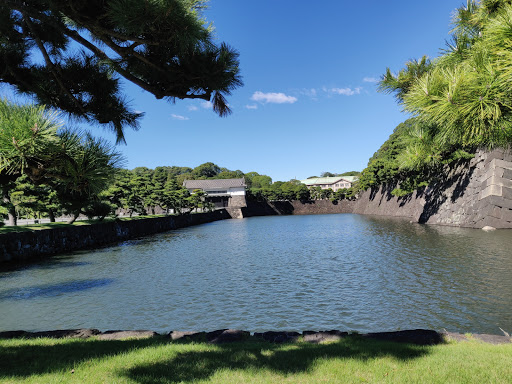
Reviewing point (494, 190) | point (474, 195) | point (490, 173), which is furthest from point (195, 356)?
point (474, 195)

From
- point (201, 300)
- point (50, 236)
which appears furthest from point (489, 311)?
point (50, 236)

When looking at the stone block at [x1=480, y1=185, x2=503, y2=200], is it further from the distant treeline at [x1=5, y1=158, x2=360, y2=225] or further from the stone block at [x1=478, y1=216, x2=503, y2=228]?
the distant treeline at [x1=5, y1=158, x2=360, y2=225]

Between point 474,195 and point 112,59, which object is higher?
point 112,59

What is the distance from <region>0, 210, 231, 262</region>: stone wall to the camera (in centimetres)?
1312

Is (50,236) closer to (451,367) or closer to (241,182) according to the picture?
(451,367)

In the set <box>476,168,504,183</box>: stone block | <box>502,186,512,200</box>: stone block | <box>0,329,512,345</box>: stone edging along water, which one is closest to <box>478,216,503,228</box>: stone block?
<box>502,186,512,200</box>: stone block

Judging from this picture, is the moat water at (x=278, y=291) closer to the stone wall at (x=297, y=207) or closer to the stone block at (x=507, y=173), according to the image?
the stone block at (x=507, y=173)

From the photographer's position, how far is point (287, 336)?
429 cm

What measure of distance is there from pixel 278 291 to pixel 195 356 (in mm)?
4918

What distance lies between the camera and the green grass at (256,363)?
2910 millimetres

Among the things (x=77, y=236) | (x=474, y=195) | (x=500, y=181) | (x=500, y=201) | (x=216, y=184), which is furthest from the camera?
(x=216, y=184)

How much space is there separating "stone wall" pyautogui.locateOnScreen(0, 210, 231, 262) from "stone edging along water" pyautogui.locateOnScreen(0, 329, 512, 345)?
10.6m

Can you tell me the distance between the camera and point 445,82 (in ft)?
10.5

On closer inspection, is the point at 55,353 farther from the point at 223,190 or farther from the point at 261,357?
the point at 223,190
